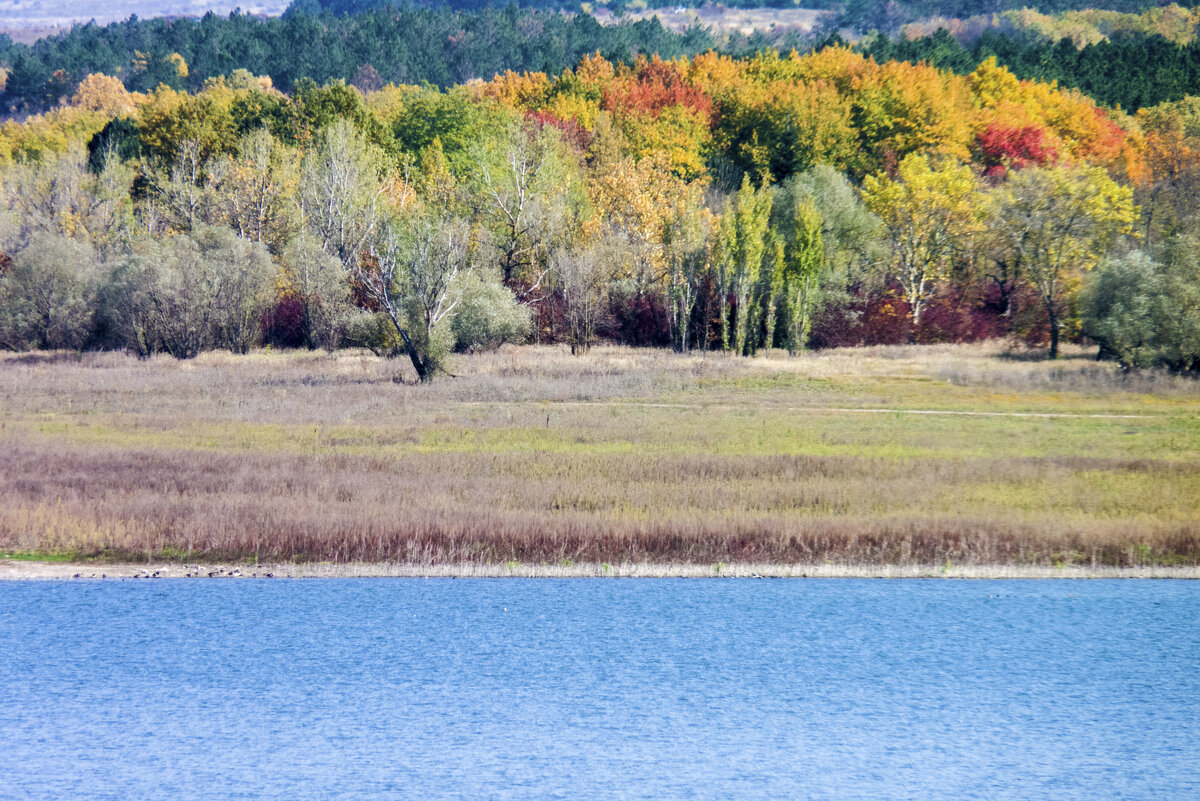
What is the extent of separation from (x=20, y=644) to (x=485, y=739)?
573cm

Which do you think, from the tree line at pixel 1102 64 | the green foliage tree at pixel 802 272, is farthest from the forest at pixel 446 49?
the green foliage tree at pixel 802 272

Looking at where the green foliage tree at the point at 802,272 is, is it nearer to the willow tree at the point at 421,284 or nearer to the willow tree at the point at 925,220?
the willow tree at the point at 925,220

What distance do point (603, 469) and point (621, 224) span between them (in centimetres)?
4288

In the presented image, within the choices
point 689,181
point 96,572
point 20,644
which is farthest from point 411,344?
point 689,181

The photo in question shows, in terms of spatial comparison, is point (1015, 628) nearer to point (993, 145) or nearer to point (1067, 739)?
point (1067, 739)

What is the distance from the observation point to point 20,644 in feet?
39.9

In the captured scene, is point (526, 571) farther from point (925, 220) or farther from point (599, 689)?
point (925, 220)

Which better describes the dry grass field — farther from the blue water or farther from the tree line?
the tree line

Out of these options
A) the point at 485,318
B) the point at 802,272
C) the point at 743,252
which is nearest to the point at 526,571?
the point at 485,318

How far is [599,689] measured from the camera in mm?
11289

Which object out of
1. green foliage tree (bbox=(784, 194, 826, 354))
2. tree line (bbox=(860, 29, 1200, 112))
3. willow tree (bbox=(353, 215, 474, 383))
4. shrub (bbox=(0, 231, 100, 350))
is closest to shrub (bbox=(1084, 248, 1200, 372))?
green foliage tree (bbox=(784, 194, 826, 354))

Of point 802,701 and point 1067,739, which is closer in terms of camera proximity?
point 1067,739

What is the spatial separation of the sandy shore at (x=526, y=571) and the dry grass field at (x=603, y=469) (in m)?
0.34

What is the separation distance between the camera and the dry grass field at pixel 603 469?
16.1 m
